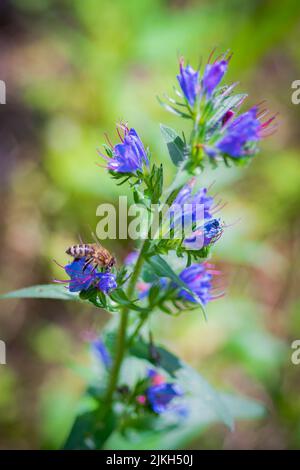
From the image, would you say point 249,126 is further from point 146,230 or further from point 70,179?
point 70,179

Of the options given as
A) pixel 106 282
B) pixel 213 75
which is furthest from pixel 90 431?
pixel 213 75

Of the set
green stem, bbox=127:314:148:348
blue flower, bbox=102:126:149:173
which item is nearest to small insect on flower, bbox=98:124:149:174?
blue flower, bbox=102:126:149:173

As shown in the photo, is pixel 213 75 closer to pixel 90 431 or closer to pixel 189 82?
pixel 189 82

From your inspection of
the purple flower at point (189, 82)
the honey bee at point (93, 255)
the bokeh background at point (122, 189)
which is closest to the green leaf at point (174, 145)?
the purple flower at point (189, 82)

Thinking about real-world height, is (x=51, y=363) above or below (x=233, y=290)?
below

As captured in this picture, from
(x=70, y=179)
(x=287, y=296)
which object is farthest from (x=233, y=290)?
(x=70, y=179)

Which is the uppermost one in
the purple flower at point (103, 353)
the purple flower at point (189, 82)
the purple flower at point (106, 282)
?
the purple flower at point (189, 82)

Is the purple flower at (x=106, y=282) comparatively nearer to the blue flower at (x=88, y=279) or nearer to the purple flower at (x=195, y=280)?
the blue flower at (x=88, y=279)
